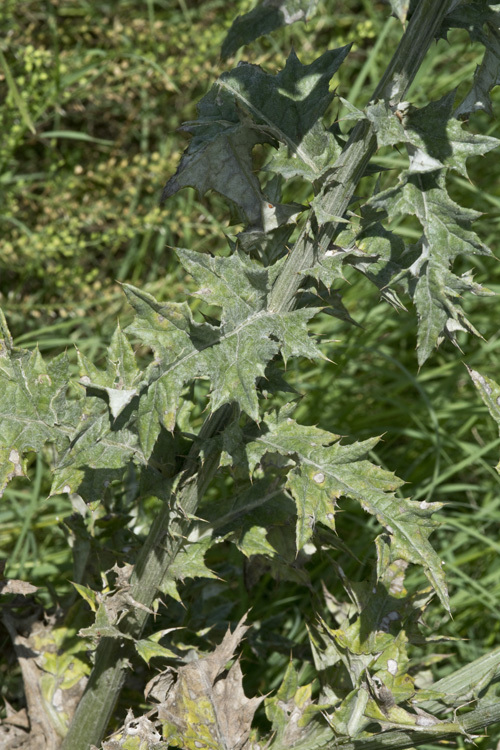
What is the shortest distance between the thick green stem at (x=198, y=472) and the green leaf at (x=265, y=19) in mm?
299

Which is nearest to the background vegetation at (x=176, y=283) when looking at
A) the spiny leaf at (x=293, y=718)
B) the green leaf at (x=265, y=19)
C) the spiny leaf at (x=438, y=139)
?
the spiny leaf at (x=293, y=718)

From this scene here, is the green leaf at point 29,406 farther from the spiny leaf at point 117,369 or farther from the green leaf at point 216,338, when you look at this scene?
the green leaf at point 216,338

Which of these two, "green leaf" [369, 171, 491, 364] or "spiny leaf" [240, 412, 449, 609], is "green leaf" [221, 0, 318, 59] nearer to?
"green leaf" [369, 171, 491, 364]

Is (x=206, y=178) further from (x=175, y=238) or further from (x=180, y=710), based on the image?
(x=175, y=238)

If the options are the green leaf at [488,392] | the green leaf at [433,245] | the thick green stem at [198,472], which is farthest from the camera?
the green leaf at [488,392]

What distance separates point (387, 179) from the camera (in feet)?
10.9

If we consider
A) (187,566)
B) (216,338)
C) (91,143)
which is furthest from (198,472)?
(91,143)

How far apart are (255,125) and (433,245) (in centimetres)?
44

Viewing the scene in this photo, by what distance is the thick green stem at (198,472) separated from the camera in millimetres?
1347

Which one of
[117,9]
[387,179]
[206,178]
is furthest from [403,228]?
[117,9]

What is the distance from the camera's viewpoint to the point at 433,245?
1.47 m

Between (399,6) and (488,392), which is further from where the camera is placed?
(488,392)

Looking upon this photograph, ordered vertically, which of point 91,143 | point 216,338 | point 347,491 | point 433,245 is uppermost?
point 433,245

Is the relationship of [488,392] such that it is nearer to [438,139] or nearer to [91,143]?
[438,139]
